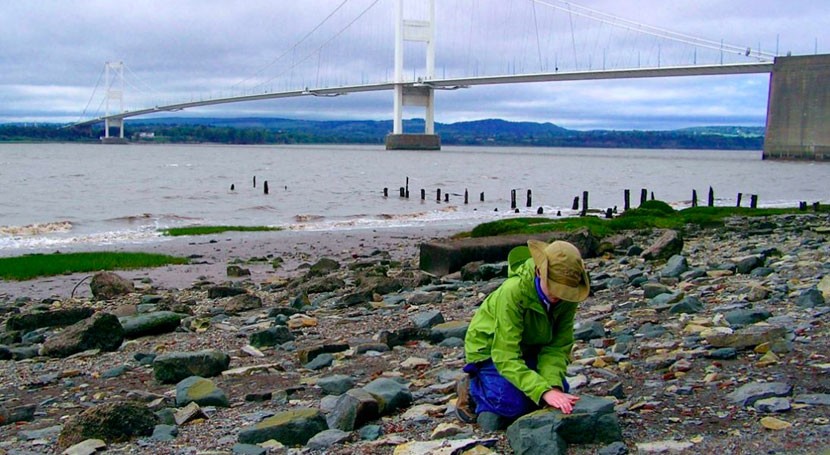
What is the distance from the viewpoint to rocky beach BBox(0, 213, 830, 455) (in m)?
3.85

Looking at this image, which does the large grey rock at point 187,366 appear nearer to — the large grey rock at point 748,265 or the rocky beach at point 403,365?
the rocky beach at point 403,365

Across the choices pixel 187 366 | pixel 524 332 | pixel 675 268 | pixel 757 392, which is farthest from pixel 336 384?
pixel 675 268

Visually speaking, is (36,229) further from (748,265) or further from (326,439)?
(326,439)

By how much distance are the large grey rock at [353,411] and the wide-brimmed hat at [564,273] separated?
3.95 feet

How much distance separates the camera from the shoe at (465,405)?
13.4ft

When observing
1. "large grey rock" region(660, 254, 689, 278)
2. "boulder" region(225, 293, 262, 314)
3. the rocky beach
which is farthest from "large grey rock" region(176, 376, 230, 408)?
"large grey rock" region(660, 254, 689, 278)

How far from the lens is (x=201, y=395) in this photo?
4.92 metres

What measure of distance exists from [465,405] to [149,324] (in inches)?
164

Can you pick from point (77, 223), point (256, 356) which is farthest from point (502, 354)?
point (77, 223)

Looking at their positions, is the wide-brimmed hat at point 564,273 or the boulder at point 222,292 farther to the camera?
the boulder at point 222,292

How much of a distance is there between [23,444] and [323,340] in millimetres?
2769

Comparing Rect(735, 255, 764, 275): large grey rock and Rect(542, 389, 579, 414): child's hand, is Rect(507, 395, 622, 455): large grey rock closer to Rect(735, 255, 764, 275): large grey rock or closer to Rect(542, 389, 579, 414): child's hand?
Rect(542, 389, 579, 414): child's hand

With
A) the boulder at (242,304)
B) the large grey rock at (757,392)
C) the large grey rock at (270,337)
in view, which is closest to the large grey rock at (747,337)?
the large grey rock at (757,392)

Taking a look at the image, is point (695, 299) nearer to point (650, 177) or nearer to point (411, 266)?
point (411, 266)
